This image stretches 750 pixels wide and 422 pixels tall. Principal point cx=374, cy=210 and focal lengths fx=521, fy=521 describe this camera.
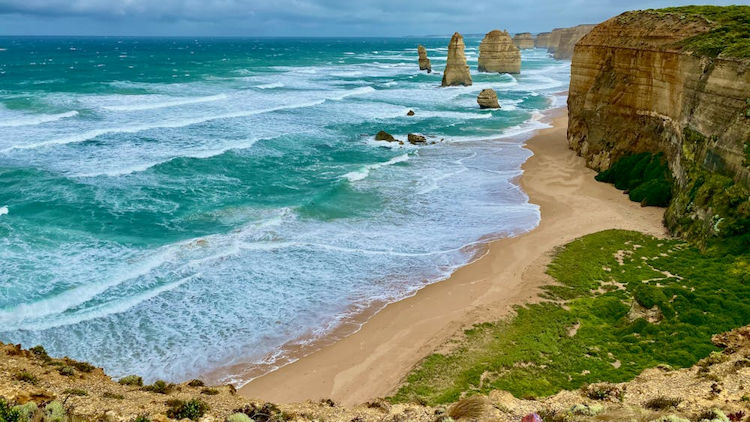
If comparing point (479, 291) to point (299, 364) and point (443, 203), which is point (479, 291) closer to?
point (299, 364)

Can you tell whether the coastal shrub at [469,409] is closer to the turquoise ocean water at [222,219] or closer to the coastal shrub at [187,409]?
the coastal shrub at [187,409]

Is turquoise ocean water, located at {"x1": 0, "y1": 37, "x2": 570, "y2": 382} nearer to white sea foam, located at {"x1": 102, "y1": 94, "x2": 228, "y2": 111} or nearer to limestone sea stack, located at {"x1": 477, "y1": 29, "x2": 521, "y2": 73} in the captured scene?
white sea foam, located at {"x1": 102, "y1": 94, "x2": 228, "y2": 111}

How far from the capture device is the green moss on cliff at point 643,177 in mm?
25750

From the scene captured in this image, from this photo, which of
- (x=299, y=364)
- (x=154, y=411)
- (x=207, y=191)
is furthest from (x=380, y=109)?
(x=154, y=411)

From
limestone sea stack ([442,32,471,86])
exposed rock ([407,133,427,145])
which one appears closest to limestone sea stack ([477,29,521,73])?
limestone sea stack ([442,32,471,86])

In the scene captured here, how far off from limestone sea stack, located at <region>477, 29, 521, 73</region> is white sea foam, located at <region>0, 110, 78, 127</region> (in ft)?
242

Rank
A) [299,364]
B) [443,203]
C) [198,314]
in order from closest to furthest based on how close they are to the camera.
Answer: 1. [299,364]
2. [198,314]
3. [443,203]

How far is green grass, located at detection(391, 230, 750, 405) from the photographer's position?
1305 centimetres

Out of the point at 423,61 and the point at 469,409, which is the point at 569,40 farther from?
the point at 469,409

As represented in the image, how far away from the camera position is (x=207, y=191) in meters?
30.0

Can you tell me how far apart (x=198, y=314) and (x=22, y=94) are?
5566 centimetres

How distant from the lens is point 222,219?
25812 millimetres

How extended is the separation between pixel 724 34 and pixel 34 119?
51.0m

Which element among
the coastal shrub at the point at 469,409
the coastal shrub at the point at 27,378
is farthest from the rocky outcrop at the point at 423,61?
the coastal shrub at the point at 27,378
